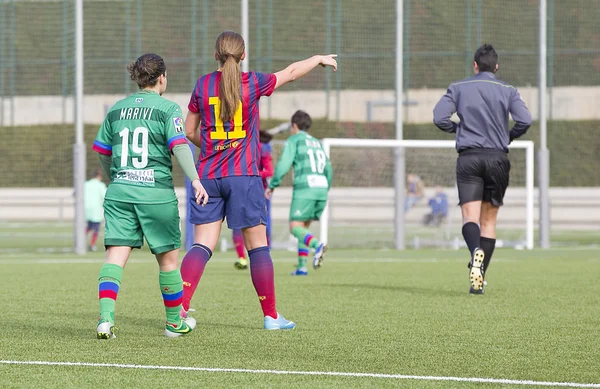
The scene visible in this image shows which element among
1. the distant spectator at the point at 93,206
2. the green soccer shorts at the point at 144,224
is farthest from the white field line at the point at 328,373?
the distant spectator at the point at 93,206

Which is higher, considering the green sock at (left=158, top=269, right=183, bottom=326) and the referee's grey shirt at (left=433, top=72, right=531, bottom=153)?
the referee's grey shirt at (left=433, top=72, right=531, bottom=153)

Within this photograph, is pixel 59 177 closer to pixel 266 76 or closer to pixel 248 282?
pixel 248 282

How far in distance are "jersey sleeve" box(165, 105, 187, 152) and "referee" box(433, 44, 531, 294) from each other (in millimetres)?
3499

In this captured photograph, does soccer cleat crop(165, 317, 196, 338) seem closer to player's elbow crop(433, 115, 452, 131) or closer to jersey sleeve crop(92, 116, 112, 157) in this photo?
jersey sleeve crop(92, 116, 112, 157)

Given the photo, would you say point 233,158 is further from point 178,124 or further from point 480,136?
point 480,136

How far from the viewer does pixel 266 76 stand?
6738 mm

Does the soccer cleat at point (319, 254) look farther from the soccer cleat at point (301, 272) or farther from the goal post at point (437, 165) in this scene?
the goal post at point (437, 165)

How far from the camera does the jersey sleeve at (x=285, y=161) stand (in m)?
11.4

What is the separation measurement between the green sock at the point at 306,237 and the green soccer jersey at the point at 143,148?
5480 mm

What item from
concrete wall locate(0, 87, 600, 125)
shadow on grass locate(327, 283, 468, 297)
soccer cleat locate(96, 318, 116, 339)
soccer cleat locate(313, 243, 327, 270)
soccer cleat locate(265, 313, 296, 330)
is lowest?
shadow on grass locate(327, 283, 468, 297)

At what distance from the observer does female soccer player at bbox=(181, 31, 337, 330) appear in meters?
6.66

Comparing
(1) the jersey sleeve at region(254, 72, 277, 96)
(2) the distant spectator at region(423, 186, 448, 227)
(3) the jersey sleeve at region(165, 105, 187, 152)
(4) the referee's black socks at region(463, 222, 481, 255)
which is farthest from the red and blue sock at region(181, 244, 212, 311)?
(2) the distant spectator at region(423, 186, 448, 227)

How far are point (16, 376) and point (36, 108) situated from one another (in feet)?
66.2

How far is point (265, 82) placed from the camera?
6.73 m
